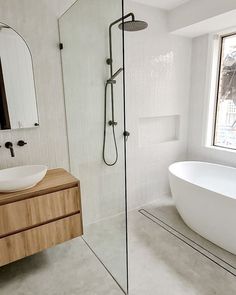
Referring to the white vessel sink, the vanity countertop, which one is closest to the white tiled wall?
the vanity countertop

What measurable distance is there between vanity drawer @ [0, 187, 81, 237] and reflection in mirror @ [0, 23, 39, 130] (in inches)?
29.5

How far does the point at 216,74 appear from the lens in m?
2.92

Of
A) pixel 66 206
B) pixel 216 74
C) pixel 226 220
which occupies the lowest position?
pixel 226 220

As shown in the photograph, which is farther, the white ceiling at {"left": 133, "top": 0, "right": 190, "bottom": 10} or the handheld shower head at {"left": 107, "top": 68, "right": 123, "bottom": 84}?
the white ceiling at {"left": 133, "top": 0, "right": 190, "bottom": 10}

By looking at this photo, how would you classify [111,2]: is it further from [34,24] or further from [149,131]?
[149,131]

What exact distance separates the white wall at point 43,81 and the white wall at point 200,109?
1885 millimetres

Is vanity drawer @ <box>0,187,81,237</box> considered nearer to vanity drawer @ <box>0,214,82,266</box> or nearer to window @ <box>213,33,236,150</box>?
vanity drawer @ <box>0,214,82,266</box>

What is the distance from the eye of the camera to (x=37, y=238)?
5.68 feet

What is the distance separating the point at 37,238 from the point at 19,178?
1.75ft

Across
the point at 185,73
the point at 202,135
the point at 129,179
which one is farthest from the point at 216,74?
the point at 129,179

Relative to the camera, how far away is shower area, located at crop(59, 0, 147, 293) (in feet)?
5.26

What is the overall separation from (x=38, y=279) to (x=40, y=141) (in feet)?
4.08

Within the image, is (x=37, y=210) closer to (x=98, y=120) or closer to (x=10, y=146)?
(x=10, y=146)

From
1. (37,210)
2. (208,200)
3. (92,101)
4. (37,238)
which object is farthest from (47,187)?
(208,200)
